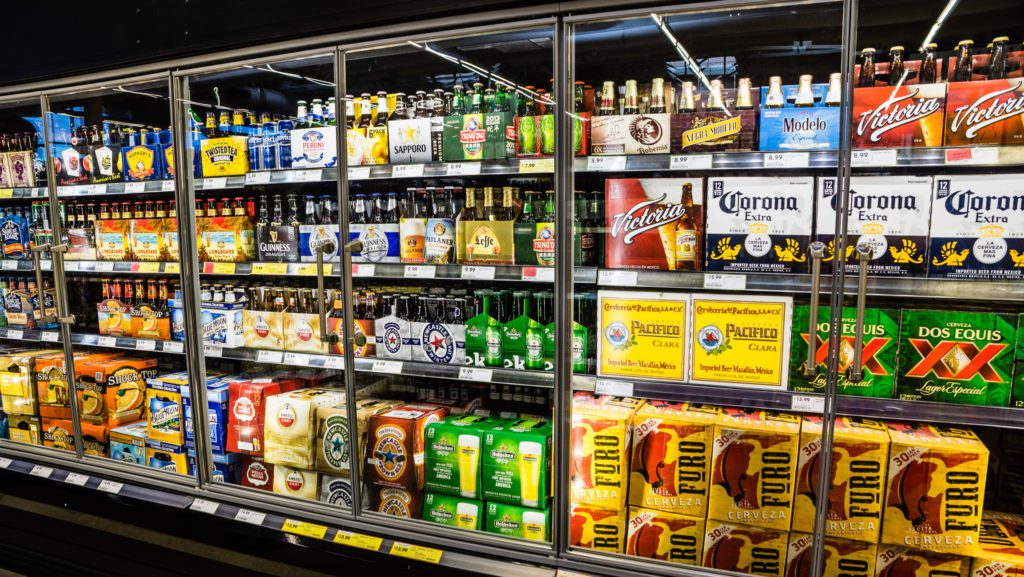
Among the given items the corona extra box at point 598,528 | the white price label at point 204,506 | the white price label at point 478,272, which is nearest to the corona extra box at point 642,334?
the white price label at point 478,272

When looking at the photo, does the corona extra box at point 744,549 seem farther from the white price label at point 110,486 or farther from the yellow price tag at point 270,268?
the white price label at point 110,486

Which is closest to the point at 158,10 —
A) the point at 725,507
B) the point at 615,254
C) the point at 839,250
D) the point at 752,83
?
the point at 615,254

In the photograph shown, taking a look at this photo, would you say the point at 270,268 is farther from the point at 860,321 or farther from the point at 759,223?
the point at 860,321

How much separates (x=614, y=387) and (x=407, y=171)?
1075 mm

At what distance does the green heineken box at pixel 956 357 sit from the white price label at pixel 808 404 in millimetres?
248

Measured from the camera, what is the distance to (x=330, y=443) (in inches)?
95.8

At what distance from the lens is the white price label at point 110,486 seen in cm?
262

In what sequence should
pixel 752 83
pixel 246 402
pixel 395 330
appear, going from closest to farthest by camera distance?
pixel 752 83, pixel 395 330, pixel 246 402

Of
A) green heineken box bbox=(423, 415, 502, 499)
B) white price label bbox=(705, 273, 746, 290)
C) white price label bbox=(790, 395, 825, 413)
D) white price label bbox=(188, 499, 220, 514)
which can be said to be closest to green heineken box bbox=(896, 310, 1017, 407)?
white price label bbox=(790, 395, 825, 413)

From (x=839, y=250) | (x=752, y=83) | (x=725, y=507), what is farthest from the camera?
(x=752, y=83)

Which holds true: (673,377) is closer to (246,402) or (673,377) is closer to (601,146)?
(601,146)

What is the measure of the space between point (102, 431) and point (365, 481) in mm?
1572

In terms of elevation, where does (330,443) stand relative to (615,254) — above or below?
below

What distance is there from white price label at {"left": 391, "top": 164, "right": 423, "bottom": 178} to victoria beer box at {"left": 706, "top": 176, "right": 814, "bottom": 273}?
40.3 inches
